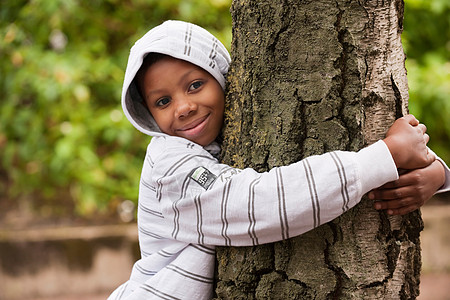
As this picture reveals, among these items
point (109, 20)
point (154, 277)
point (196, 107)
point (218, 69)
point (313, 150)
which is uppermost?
point (109, 20)

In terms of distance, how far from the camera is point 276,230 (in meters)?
1.41

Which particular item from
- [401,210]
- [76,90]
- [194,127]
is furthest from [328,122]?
[76,90]

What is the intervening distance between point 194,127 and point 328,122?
0.42 m

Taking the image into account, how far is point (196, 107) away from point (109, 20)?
3.15 metres

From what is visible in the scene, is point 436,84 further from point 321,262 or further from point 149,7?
point 321,262

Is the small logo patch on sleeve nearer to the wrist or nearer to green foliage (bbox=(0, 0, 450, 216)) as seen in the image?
the wrist

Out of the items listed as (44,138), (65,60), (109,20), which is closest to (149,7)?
(109,20)

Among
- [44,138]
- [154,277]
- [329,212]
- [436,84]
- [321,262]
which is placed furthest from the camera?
[44,138]

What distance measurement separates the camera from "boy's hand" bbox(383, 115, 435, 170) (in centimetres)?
139

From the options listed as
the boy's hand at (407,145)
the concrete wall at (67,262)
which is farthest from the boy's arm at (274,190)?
the concrete wall at (67,262)

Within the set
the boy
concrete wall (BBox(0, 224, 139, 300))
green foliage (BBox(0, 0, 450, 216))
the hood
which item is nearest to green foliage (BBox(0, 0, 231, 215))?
green foliage (BBox(0, 0, 450, 216))

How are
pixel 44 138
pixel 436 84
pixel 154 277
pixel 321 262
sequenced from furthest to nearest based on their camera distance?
pixel 44 138 < pixel 436 84 < pixel 154 277 < pixel 321 262

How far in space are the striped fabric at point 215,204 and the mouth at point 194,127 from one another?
3 cm

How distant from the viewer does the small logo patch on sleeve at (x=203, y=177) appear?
1.50 meters
